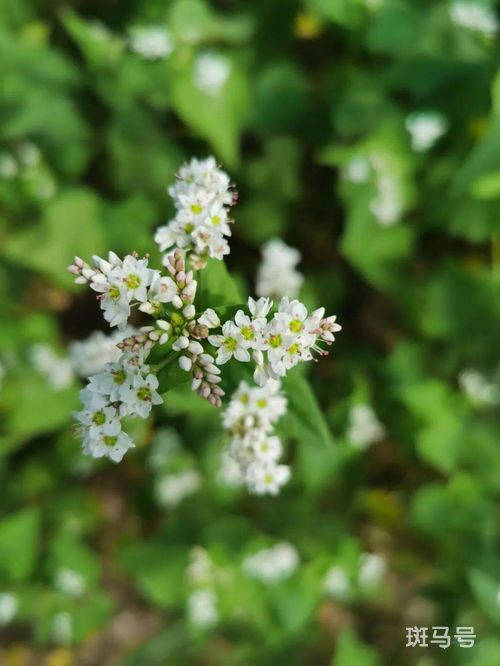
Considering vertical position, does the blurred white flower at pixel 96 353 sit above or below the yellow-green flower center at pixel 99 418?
above

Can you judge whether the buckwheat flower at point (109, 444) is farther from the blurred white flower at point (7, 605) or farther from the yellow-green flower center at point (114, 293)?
the blurred white flower at point (7, 605)

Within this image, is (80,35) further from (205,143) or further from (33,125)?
(205,143)

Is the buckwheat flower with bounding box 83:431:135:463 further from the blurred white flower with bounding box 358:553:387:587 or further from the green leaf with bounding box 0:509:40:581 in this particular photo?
the blurred white flower with bounding box 358:553:387:587

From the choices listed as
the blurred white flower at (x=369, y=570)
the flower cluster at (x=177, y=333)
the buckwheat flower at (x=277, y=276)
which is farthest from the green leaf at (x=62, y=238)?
the blurred white flower at (x=369, y=570)

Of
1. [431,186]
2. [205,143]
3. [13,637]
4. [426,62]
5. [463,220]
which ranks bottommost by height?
[13,637]

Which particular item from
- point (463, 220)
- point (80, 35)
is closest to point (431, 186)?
point (463, 220)

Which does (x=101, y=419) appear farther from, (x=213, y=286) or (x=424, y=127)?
(x=424, y=127)

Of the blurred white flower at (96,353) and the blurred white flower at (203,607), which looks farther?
the blurred white flower at (203,607)
